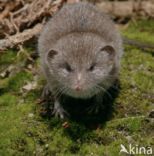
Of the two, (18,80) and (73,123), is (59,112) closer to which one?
(73,123)

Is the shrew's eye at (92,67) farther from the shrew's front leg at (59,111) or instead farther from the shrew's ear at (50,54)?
the shrew's front leg at (59,111)

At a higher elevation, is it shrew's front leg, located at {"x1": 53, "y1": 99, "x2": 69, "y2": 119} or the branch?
the branch

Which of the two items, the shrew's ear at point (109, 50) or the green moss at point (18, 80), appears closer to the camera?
the shrew's ear at point (109, 50)

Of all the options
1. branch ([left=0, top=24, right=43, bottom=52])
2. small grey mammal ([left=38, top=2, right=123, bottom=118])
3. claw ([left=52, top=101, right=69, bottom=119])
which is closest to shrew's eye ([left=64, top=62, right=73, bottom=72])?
small grey mammal ([left=38, top=2, right=123, bottom=118])

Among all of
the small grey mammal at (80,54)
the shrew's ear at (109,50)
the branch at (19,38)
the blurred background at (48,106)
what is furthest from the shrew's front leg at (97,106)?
the branch at (19,38)

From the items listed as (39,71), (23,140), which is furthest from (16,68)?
(23,140)

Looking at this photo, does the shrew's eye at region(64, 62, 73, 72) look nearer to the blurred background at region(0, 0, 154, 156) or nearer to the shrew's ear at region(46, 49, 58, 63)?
the shrew's ear at region(46, 49, 58, 63)

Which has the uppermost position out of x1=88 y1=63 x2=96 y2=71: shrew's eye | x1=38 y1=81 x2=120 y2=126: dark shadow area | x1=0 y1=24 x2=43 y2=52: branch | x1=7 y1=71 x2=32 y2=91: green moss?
x1=88 y1=63 x2=96 y2=71: shrew's eye
